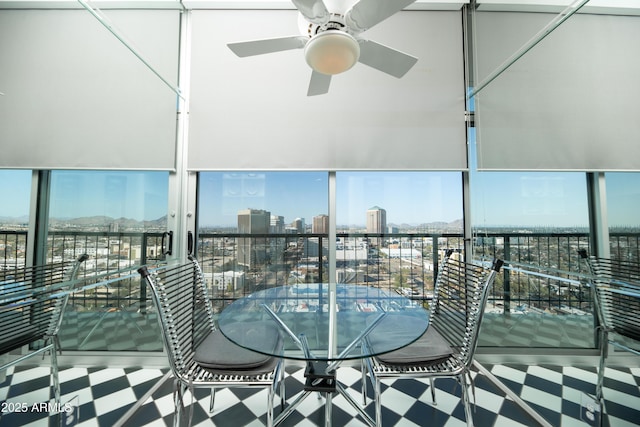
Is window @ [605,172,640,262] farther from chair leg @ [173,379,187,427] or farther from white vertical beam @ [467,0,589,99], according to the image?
chair leg @ [173,379,187,427]

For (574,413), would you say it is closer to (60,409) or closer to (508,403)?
(508,403)

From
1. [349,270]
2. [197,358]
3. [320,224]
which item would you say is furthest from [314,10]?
[349,270]

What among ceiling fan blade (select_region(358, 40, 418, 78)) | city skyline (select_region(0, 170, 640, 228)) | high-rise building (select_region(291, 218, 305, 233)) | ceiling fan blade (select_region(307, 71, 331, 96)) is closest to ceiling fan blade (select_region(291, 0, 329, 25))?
ceiling fan blade (select_region(358, 40, 418, 78))

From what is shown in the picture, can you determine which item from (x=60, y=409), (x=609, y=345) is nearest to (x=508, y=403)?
(x=609, y=345)

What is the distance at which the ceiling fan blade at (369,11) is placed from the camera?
1184mm

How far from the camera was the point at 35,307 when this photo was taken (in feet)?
4.12

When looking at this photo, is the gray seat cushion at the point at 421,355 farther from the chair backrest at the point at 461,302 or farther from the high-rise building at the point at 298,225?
the high-rise building at the point at 298,225

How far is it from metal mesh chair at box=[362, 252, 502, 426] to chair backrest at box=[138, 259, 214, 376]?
3.24ft

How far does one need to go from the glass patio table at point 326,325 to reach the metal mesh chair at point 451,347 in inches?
4.6

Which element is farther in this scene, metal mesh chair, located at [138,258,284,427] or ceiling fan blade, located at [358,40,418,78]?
ceiling fan blade, located at [358,40,418,78]

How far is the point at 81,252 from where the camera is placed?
1.59 metres

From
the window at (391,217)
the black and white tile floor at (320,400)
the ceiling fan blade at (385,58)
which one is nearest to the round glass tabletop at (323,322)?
the window at (391,217)

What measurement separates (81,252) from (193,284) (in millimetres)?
661

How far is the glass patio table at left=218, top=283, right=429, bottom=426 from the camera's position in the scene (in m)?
1.29
